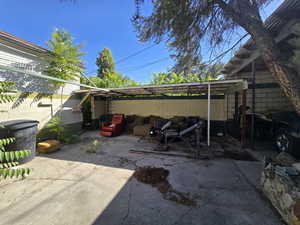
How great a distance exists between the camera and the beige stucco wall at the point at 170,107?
21.1 feet

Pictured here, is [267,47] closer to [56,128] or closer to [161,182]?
[161,182]

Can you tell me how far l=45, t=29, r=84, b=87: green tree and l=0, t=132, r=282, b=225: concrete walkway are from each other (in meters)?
3.51

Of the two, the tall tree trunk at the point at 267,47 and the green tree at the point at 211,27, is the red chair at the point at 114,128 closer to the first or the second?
the green tree at the point at 211,27

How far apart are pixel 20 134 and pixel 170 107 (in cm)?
612

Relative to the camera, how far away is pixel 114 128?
620 cm

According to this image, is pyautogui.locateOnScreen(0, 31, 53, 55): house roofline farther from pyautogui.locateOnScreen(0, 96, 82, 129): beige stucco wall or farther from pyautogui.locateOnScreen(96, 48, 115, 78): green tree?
pyautogui.locateOnScreen(96, 48, 115, 78): green tree

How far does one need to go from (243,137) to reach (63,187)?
530 centimetres

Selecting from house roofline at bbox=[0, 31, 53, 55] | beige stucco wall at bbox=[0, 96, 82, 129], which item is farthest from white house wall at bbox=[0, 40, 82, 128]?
house roofline at bbox=[0, 31, 53, 55]

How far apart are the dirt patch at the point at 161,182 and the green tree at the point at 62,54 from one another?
4.96 m

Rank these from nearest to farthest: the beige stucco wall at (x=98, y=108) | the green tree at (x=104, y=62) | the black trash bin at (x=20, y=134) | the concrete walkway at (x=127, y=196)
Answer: the concrete walkway at (x=127, y=196), the black trash bin at (x=20, y=134), the beige stucco wall at (x=98, y=108), the green tree at (x=104, y=62)

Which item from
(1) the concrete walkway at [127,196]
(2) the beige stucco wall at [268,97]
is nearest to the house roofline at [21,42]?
(1) the concrete walkway at [127,196]

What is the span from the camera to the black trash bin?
9.89ft

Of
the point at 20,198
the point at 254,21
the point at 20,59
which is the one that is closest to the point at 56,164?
the point at 20,198

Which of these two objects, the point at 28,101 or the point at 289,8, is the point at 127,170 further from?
the point at 289,8
